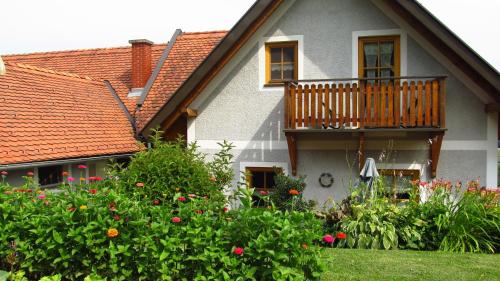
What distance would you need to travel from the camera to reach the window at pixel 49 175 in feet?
34.3

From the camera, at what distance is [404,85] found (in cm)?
948

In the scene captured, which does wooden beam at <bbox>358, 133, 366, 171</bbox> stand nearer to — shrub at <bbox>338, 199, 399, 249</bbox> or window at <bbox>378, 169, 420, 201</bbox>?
window at <bbox>378, 169, 420, 201</bbox>

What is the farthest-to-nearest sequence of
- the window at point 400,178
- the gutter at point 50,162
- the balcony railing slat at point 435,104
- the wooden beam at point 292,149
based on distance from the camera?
the wooden beam at point 292,149
the window at point 400,178
the balcony railing slat at point 435,104
the gutter at point 50,162

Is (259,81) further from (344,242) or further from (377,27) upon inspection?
(344,242)

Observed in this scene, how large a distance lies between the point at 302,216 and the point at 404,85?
5764 mm

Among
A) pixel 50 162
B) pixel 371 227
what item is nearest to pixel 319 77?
pixel 371 227

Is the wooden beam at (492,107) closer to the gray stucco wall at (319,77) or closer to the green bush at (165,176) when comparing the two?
the gray stucco wall at (319,77)

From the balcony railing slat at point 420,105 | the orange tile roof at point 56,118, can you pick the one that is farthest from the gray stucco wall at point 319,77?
the orange tile roof at point 56,118

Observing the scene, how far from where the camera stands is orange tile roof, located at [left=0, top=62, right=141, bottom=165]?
9766 millimetres

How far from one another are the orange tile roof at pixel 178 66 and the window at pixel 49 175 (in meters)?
3.03

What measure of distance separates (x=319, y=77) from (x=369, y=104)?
1643mm

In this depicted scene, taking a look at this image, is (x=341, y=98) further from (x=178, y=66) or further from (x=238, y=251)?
(x=178, y=66)

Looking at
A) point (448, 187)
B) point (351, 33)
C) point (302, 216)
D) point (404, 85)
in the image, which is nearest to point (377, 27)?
point (351, 33)

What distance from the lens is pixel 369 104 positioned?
9594 mm
